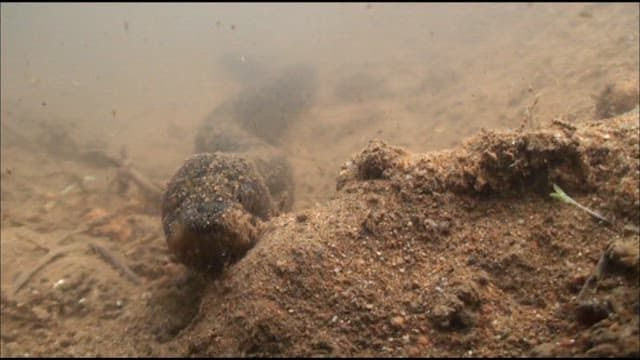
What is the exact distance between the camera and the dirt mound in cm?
228

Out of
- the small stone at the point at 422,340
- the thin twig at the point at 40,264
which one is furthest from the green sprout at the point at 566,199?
the thin twig at the point at 40,264

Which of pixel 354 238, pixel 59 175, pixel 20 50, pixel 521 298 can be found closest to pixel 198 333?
pixel 354 238

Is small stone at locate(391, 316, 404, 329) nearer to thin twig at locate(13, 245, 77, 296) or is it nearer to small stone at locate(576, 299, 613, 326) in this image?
small stone at locate(576, 299, 613, 326)

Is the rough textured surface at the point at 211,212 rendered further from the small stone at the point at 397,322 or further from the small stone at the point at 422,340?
the small stone at the point at 422,340

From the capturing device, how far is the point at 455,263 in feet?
9.23

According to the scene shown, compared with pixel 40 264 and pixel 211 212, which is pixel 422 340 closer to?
pixel 211 212

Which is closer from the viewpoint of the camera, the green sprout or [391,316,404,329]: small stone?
[391,316,404,329]: small stone

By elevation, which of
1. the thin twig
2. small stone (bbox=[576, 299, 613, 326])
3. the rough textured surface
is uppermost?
small stone (bbox=[576, 299, 613, 326])

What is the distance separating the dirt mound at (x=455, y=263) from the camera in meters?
2.28

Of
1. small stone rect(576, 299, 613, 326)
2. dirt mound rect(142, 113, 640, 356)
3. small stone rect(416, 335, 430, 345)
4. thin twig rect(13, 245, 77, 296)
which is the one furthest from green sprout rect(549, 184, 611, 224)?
thin twig rect(13, 245, 77, 296)

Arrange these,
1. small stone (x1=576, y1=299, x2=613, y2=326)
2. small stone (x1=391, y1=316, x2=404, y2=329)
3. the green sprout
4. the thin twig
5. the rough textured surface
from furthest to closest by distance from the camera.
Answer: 1. the thin twig
2. the rough textured surface
3. the green sprout
4. small stone (x1=391, y1=316, x2=404, y2=329)
5. small stone (x1=576, y1=299, x2=613, y2=326)

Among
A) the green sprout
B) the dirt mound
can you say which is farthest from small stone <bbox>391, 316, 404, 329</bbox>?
the green sprout

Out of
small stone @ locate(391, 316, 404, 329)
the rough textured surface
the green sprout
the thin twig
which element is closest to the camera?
small stone @ locate(391, 316, 404, 329)

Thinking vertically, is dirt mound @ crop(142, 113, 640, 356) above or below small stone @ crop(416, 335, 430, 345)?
above
